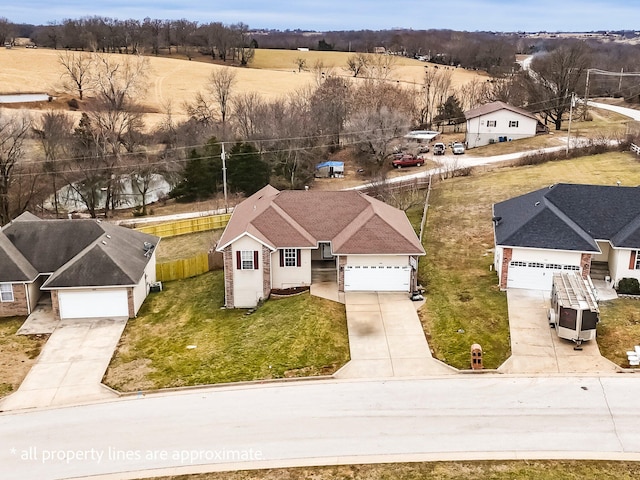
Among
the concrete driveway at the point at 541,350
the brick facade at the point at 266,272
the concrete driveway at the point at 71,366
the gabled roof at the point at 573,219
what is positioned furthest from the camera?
the brick facade at the point at 266,272

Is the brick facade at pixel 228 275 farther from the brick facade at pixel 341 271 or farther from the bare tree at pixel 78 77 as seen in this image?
the bare tree at pixel 78 77

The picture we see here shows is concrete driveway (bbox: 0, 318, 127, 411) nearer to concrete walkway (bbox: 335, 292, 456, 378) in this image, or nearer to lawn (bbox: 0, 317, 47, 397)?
lawn (bbox: 0, 317, 47, 397)

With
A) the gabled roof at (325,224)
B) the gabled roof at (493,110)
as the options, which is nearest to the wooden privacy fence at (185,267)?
the gabled roof at (325,224)

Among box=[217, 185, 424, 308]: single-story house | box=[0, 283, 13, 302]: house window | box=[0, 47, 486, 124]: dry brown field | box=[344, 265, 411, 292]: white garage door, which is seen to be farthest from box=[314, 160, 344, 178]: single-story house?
box=[0, 283, 13, 302]: house window

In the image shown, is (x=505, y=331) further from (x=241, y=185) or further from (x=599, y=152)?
(x=599, y=152)

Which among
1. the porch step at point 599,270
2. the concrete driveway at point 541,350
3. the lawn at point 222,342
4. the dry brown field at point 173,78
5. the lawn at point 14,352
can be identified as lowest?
the lawn at point 14,352

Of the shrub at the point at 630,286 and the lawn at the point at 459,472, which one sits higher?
the shrub at the point at 630,286
